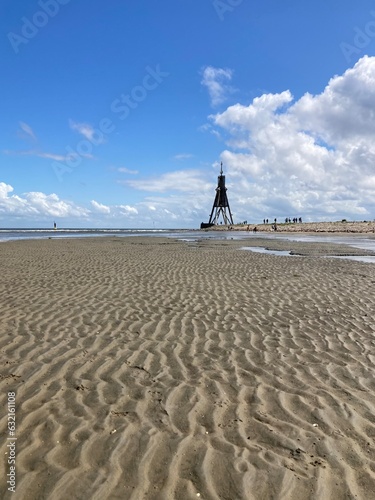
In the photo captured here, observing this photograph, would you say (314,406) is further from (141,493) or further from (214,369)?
(141,493)

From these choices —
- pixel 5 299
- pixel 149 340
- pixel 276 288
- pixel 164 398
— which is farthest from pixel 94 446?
pixel 276 288

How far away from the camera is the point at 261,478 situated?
3553mm

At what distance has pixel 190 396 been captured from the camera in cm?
509

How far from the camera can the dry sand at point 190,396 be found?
3561 mm

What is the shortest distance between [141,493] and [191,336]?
430 centimetres

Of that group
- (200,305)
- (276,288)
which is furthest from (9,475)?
(276,288)

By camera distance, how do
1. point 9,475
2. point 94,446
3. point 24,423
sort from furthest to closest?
point 24,423
point 94,446
point 9,475

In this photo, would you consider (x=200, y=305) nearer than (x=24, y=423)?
No

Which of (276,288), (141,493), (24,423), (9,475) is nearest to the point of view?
(141,493)

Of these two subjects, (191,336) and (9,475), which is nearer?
(9,475)

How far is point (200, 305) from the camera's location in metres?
10.2

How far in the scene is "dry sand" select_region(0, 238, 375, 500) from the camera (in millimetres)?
3561

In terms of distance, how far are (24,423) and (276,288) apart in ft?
31.6

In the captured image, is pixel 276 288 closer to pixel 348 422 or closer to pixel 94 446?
pixel 348 422
